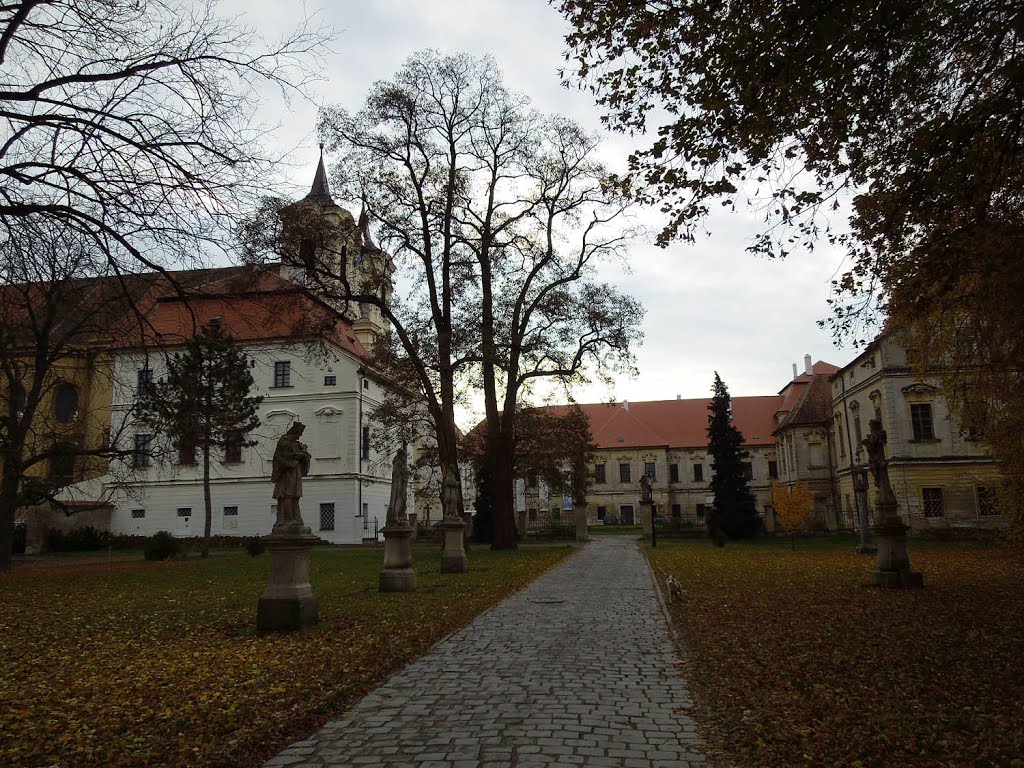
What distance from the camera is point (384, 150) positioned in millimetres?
25062

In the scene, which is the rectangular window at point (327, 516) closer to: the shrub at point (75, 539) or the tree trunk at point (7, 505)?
the shrub at point (75, 539)

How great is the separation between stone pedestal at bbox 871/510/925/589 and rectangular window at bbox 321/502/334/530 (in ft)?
105

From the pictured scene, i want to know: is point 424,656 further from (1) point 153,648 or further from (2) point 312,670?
(1) point 153,648

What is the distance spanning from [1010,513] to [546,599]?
14.3 metres

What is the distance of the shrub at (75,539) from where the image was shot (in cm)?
3331

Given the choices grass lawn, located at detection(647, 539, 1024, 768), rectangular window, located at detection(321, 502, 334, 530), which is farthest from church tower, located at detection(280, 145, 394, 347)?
rectangular window, located at detection(321, 502, 334, 530)

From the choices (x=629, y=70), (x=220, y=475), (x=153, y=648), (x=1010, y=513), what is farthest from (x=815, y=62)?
(x=220, y=475)

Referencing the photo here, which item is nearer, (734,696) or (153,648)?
(734,696)

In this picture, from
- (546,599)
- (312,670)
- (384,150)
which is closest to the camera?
(312,670)

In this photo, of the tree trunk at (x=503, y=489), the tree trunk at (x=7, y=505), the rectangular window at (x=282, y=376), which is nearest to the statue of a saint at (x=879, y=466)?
the tree trunk at (x=503, y=489)

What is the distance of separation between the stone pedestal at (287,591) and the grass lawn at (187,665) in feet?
0.94

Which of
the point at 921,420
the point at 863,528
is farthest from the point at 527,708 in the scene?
the point at 921,420

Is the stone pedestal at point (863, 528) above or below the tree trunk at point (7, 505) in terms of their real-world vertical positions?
below

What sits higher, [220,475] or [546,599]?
[220,475]
